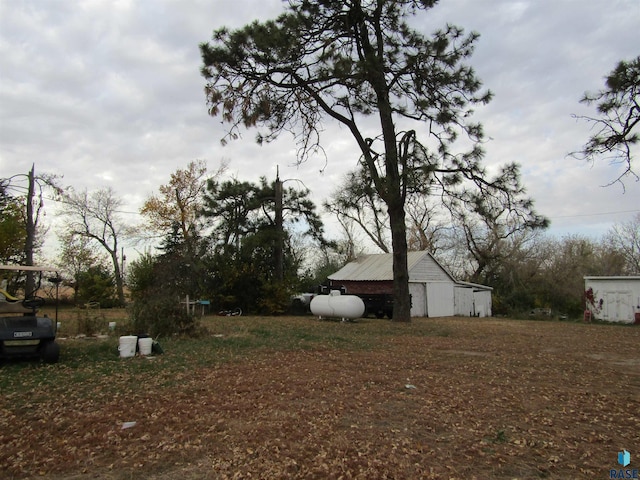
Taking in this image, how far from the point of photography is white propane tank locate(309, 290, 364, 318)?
20.1 metres

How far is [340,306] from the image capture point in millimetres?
20219

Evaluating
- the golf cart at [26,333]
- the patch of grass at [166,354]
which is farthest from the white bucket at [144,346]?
A: the golf cart at [26,333]

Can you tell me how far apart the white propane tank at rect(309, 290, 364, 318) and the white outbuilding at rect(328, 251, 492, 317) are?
6783mm

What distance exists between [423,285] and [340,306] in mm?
8703

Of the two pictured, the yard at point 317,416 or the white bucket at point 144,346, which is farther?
→ the white bucket at point 144,346

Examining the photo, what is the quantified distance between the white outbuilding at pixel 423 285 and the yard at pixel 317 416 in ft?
55.2

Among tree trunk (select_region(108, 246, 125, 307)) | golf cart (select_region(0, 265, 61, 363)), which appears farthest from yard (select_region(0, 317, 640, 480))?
tree trunk (select_region(108, 246, 125, 307))

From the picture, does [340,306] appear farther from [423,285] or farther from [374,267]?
[374,267]

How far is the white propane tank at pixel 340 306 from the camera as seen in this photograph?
20062 millimetres

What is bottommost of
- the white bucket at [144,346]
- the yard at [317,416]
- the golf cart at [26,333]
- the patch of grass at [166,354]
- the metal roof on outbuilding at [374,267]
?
the yard at [317,416]

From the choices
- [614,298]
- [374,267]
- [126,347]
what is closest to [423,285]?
[374,267]

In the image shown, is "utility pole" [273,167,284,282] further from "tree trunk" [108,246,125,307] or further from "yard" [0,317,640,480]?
"yard" [0,317,640,480]

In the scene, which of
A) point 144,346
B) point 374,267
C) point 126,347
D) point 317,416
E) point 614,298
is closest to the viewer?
point 317,416

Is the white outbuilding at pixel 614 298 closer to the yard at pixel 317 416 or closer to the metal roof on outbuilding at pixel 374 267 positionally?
the metal roof on outbuilding at pixel 374 267
